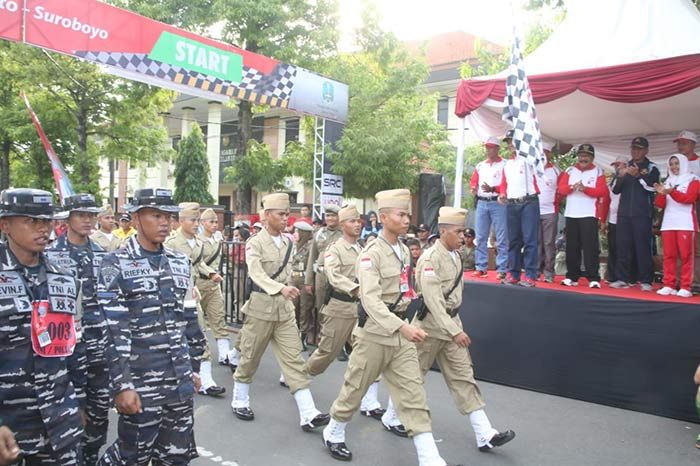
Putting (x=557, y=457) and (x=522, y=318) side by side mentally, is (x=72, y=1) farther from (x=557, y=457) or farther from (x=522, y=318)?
(x=557, y=457)

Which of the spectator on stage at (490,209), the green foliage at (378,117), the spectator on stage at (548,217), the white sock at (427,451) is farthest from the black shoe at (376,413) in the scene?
the green foliage at (378,117)

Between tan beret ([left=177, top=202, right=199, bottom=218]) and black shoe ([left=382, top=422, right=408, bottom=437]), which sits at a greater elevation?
tan beret ([left=177, top=202, right=199, bottom=218])

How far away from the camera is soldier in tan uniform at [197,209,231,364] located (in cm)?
709

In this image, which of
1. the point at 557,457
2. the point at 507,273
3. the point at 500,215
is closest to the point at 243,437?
the point at 557,457

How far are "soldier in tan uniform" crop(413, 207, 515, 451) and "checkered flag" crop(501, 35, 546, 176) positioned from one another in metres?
2.06

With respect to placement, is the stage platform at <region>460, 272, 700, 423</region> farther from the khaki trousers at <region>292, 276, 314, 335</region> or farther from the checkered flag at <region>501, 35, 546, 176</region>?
the khaki trousers at <region>292, 276, 314, 335</region>

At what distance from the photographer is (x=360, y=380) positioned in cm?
439

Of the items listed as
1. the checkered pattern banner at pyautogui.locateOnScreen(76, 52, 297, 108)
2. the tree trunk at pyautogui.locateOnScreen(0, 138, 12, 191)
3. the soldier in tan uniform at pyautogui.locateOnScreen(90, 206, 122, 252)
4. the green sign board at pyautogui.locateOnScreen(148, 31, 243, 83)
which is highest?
the green sign board at pyautogui.locateOnScreen(148, 31, 243, 83)

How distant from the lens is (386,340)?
14.2 feet

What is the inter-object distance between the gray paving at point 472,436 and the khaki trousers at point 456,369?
0.43m

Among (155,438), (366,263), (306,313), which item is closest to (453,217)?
(366,263)

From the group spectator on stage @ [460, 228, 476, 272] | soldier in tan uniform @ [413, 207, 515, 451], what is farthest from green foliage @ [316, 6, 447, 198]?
soldier in tan uniform @ [413, 207, 515, 451]

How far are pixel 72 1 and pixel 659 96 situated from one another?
790 centimetres

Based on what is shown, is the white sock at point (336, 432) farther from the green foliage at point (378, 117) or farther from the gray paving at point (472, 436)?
the green foliage at point (378, 117)
